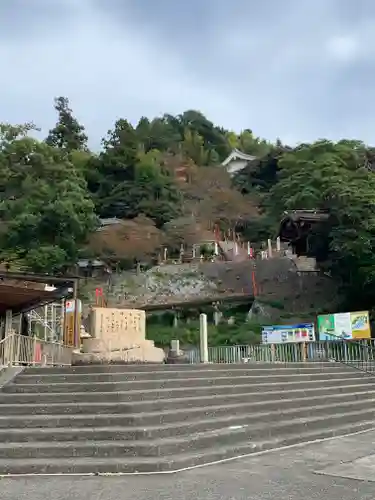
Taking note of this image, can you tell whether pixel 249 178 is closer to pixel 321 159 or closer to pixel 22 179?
pixel 321 159

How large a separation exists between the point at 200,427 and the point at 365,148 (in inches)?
1464

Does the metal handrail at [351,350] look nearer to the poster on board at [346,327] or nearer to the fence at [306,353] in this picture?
the fence at [306,353]

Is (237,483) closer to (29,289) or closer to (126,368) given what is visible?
(126,368)

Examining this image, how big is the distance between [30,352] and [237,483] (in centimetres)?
784

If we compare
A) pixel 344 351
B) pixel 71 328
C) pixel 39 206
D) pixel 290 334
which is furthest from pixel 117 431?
pixel 39 206

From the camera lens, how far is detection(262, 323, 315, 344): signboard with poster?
58.2 feet

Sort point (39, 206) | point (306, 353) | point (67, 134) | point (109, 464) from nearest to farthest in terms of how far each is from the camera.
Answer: point (109, 464) < point (306, 353) < point (39, 206) < point (67, 134)

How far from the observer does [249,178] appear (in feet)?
174

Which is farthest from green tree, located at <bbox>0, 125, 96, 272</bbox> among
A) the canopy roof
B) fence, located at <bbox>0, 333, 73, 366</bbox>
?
fence, located at <bbox>0, 333, 73, 366</bbox>

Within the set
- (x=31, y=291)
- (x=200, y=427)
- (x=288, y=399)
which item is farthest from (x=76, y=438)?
(x=31, y=291)

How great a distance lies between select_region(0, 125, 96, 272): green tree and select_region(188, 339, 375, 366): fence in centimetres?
1487

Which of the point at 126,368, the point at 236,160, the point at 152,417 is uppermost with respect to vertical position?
the point at 236,160

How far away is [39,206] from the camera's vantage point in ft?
107

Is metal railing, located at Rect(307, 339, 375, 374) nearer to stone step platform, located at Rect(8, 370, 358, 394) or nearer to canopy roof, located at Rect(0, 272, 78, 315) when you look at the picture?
stone step platform, located at Rect(8, 370, 358, 394)
